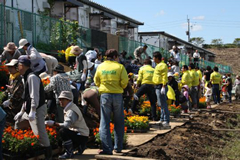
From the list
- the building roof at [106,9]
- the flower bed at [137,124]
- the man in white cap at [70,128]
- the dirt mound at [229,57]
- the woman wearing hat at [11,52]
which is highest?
the building roof at [106,9]

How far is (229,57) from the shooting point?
7650 cm

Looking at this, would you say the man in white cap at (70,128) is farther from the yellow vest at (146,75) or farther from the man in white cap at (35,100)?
the yellow vest at (146,75)

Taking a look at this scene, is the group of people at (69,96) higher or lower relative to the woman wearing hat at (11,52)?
lower

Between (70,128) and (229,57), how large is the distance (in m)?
72.6

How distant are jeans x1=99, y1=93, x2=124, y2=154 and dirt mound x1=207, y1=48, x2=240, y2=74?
228 ft

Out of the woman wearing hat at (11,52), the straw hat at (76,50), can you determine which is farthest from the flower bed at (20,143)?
the woman wearing hat at (11,52)

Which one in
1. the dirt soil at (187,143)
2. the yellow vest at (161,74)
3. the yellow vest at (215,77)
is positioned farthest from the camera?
the yellow vest at (215,77)

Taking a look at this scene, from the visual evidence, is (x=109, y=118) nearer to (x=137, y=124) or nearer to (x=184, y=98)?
(x=137, y=124)

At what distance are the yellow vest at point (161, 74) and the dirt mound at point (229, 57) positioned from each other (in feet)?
214

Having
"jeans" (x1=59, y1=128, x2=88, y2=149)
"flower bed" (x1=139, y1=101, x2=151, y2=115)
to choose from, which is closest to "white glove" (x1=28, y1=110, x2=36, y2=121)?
"jeans" (x1=59, y1=128, x2=88, y2=149)

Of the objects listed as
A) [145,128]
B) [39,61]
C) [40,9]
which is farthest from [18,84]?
[40,9]

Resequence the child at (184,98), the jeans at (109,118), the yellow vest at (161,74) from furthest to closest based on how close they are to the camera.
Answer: the child at (184,98) → the yellow vest at (161,74) → the jeans at (109,118)

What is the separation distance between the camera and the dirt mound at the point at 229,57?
74812mm

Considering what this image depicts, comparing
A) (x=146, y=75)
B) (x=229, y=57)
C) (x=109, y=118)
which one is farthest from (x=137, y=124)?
(x=229, y=57)
